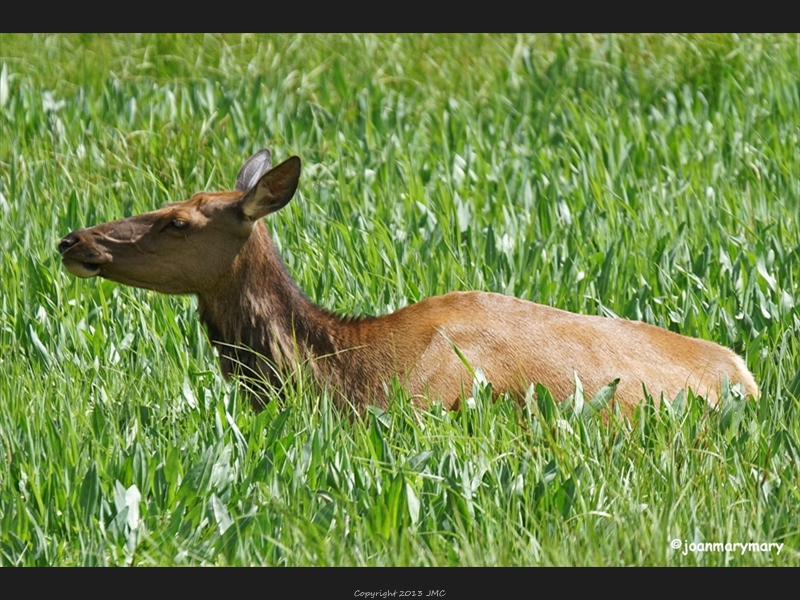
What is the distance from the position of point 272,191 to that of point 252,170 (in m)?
0.78

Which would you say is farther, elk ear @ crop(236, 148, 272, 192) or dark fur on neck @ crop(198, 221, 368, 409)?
elk ear @ crop(236, 148, 272, 192)

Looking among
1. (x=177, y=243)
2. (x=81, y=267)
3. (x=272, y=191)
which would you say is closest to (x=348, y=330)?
(x=272, y=191)

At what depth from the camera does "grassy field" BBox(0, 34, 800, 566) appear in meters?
4.49

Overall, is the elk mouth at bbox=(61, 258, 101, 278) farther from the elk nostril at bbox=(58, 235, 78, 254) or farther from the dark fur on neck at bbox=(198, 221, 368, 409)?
the dark fur on neck at bbox=(198, 221, 368, 409)

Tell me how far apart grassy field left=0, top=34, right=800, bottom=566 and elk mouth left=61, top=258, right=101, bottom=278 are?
0.45 m

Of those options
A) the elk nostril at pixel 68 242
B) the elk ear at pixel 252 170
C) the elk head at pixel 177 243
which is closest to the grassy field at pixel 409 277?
the elk head at pixel 177 243

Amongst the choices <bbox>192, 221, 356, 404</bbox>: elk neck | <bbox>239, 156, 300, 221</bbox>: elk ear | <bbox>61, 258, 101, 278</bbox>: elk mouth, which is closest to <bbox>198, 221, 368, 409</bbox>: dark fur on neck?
<bbox>192, 221, 356, 404</bbox>: elk neck

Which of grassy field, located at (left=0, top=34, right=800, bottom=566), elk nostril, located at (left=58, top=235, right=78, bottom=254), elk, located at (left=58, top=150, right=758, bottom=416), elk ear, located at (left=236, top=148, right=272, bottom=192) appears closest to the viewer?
grassy field, located at (left=0, top=34, right=800, bottom=566)

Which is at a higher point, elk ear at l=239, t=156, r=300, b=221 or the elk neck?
elk ear at l=239, t=156, r=300, b=221

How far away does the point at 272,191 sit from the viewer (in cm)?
572

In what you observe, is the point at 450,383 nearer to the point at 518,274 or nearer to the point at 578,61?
the point at 518,274

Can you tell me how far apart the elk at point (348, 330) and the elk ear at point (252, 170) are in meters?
0.48

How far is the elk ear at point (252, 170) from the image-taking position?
6.37 metres
